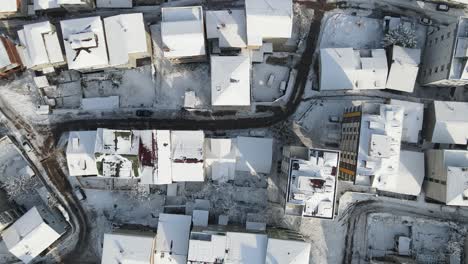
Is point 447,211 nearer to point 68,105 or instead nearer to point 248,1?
point 248,1

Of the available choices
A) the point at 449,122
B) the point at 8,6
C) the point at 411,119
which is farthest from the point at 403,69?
the point at 8,6

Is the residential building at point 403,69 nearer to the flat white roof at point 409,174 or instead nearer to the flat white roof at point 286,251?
the flat white roof at point 409,174

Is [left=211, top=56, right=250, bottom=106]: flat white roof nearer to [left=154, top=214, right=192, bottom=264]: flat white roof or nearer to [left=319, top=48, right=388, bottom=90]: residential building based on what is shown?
[left=319, top=48, right=388, bottom=90]: residential building

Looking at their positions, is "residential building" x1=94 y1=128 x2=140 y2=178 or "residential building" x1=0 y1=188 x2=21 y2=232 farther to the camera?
"residential building" x1=0 y1=188 x2=21 y2=232

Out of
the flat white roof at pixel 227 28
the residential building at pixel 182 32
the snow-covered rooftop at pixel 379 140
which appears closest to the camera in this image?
the snow-covered rooftop at pixel 379 140

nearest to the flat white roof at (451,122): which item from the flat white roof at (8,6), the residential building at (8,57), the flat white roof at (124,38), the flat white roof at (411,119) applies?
the flat white roof at (411,119)

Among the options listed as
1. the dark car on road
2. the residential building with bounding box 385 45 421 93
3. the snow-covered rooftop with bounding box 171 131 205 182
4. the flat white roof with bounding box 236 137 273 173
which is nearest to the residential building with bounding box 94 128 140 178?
the snow-covered rooftop with bounding box 171 131 205 182

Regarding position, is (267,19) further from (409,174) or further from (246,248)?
(246,248)
